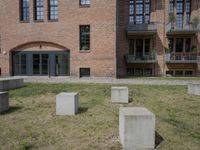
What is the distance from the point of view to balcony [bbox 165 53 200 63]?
22.6 meters

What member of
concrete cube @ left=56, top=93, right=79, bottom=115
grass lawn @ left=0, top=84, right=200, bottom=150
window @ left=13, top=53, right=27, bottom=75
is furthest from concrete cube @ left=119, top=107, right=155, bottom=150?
window @ left=13, top=53, right=27, bottom=75

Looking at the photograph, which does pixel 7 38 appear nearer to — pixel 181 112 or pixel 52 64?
pixel 52 64

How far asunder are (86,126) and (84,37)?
15.8 meters

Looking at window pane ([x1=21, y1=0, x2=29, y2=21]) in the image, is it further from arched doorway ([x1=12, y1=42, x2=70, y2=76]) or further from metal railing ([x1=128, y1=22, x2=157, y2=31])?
metal railing ([x1=128, y1=22, x2=157, y2=31])

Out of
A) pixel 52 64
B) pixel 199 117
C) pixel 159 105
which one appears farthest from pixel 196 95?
pixel 52 64

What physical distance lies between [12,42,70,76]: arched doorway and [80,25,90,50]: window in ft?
5.94

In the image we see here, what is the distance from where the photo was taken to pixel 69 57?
69.8ft

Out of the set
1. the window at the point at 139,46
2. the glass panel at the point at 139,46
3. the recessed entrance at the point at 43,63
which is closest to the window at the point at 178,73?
the window at the point at 139,46

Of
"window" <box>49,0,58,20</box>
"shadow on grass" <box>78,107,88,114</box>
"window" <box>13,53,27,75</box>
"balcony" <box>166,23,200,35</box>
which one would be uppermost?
"window" <box>49,0,58,20</box>

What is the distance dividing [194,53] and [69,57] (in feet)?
46.1

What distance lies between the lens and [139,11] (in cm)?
2411

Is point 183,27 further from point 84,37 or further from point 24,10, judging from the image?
point 24,10

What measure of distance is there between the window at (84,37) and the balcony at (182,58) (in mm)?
9193

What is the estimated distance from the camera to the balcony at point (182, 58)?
22609 millimetres
